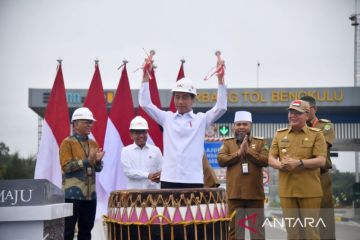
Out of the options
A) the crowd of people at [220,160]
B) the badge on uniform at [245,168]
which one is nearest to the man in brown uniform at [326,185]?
the crowd of people at [220,160]

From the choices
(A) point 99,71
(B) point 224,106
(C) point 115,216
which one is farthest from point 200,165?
(A) point 99,71

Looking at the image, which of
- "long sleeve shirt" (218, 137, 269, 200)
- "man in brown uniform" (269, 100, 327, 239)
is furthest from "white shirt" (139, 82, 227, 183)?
"long sleeve shirt" (218, 137, 269, 200)

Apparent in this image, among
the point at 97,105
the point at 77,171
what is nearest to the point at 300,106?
the point at 77,171

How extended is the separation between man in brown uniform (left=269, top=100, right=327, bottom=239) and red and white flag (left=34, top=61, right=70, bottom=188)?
4349mm

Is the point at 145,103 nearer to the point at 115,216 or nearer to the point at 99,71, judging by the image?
the point at 115,216

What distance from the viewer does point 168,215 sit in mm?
4387

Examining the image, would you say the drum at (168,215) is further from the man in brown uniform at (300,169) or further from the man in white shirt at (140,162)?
the man in white shirt at (140,162)

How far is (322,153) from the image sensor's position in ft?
20.3

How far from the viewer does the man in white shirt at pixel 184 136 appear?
5629 millimetres

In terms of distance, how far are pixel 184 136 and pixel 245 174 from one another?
70.3 inches

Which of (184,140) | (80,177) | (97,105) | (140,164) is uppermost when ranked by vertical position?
(97,105)

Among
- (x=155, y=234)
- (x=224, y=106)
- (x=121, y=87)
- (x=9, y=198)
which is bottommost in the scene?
(x=155, y=234)

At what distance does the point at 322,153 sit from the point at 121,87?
6176 millimetres

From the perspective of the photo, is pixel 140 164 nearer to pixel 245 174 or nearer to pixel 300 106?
pixel 245 174
